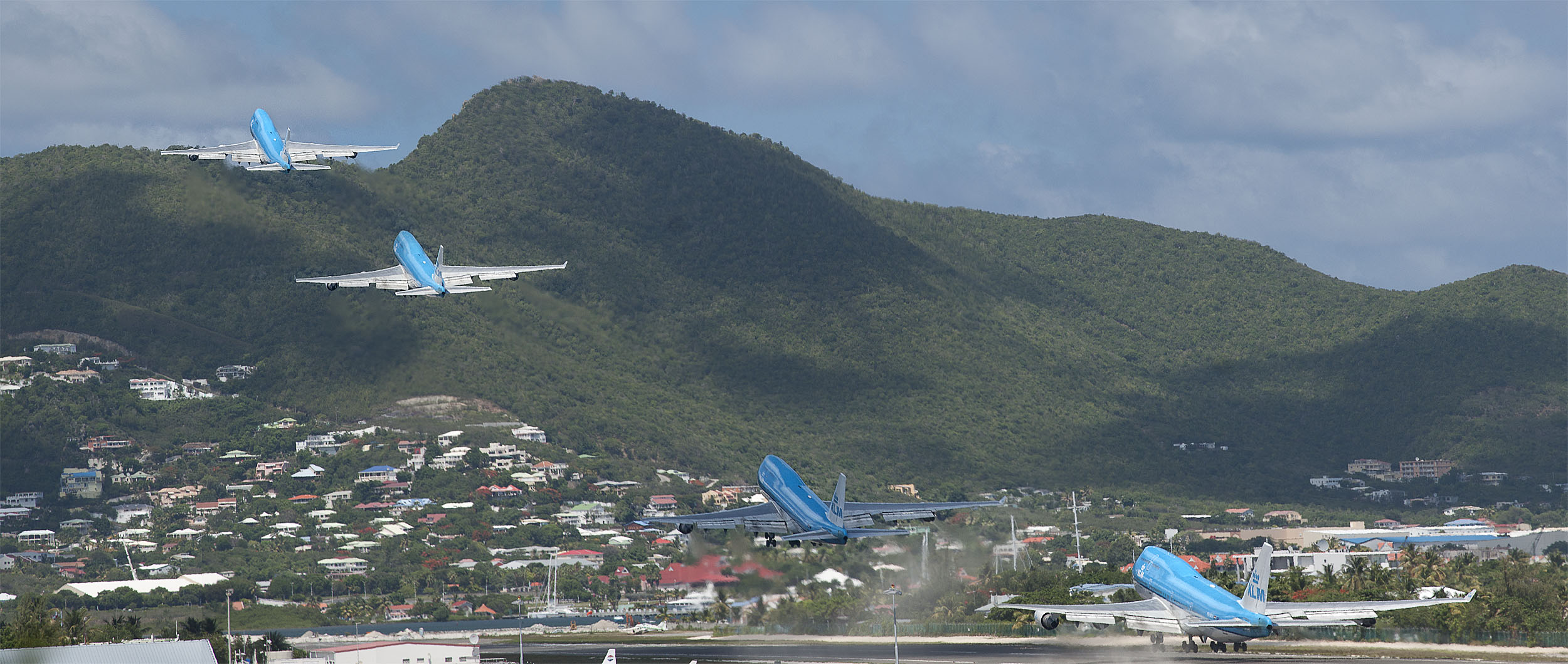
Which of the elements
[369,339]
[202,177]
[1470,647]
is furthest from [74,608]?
[1470,647]

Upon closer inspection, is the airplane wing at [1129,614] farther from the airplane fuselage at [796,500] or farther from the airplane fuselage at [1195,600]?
the airplane fuselage at [796,500]

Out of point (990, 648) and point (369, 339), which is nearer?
point (990, 648)

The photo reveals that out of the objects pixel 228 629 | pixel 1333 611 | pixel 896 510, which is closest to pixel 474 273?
pixel 896 510

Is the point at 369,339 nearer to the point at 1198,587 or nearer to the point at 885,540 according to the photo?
the point at 885,540

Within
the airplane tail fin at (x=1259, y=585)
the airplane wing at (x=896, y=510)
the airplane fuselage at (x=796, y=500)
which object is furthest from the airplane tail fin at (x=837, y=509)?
the airplane tail fin at (x=1259, y=585)

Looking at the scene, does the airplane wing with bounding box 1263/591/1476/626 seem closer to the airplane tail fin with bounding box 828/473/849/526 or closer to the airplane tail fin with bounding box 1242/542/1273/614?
the airplane tail fin with bounding box 1242/542/1273/614

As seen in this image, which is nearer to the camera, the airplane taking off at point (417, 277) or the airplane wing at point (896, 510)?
the airplane taking off at point (417, 277)

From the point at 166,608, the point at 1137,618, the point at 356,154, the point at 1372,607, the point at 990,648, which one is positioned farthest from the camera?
the point at 166,608
